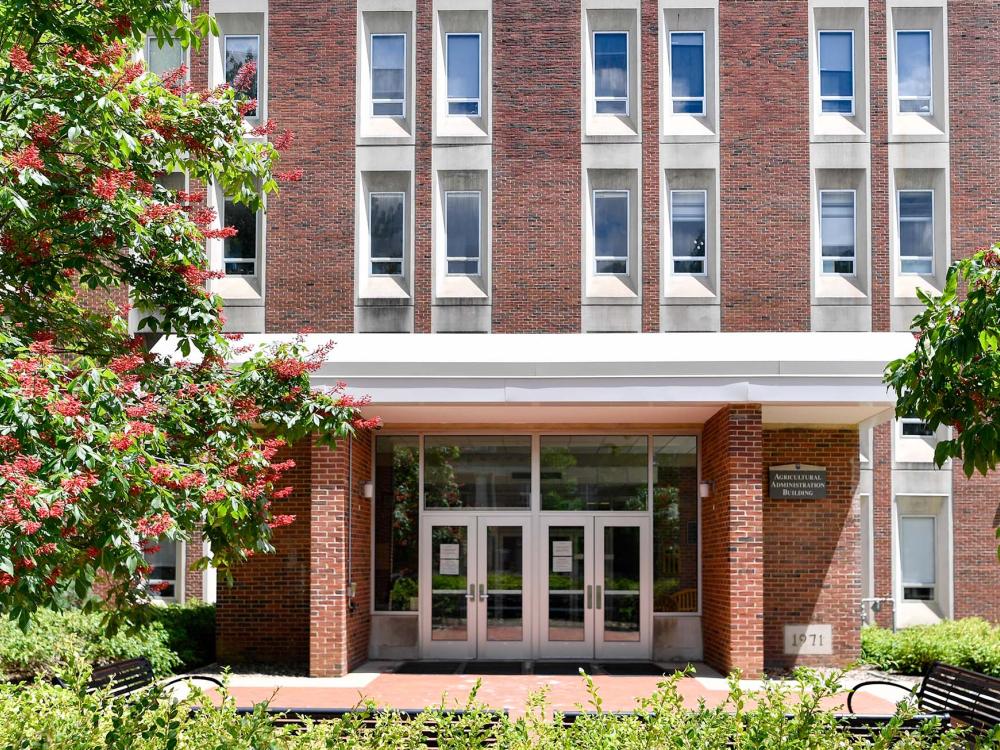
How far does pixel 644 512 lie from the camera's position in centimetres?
2041

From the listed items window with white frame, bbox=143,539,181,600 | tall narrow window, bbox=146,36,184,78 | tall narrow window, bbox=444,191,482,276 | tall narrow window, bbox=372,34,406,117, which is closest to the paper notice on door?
tall narrow window, bbox=444,191,482,276

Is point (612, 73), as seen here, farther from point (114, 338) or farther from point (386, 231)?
point (114, 338)

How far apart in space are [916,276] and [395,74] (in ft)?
32.0

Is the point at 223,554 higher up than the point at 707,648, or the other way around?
the point at 223,554

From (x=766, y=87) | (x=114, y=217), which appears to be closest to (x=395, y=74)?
Result: (x=766, y=87)

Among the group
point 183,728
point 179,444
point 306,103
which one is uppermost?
point 306,103

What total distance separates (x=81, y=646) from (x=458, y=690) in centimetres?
513

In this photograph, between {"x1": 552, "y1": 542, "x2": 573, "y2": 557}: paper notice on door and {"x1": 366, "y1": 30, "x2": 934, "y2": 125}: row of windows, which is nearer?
{"x1": 552, "y1": 542, "x2": 573, "y2": 557}: paper notice on door

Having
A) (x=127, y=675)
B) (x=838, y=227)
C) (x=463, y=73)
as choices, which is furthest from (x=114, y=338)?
(x=838, y=227)

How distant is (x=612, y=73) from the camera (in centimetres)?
2098

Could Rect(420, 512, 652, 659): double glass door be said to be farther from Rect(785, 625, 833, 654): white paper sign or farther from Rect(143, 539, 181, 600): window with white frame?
Rect(143, 539, 181, 600): window with white frame

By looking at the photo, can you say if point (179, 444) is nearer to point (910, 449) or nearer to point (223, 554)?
point (223, 554)

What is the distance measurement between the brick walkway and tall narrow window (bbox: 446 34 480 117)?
9613 mm

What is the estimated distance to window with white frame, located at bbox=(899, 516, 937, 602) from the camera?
2791cm
